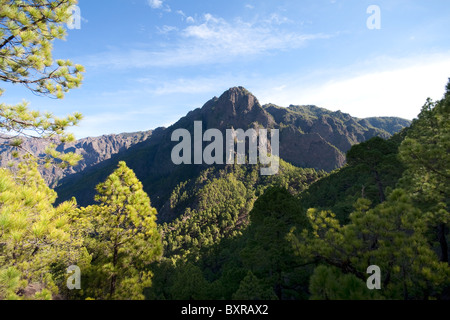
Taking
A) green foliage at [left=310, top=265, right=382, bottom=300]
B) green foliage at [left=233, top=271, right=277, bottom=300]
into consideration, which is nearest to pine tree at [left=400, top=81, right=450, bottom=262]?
green foliage at [left=310, top=265, right=382, bottom=300]

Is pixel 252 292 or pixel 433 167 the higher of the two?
pixel 433 167

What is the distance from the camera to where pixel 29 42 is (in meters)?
5.77

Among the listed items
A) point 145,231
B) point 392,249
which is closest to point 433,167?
point 392,249

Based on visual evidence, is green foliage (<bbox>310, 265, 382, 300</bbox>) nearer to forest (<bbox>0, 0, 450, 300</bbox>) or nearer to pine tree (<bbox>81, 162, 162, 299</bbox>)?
forest (<bbox>0, 0, 450, 300</bbox>)

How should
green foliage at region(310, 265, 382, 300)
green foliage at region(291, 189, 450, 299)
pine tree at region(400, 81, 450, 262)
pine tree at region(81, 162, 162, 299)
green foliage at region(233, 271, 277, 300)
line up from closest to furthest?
1. green foliage at region(310, 265, 382, 300)
2. green foliage at region(291, 189, 450, 299)
3. pine tree at region(400, 81, 450, 262)
4. pine tree at region(81, 162, 162, 299)
5. green foliage at region(233, 271, 277, 300)

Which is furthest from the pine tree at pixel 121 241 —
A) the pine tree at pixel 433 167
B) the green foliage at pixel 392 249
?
the pine tree at pixel 433 167

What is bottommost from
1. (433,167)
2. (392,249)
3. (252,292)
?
(252,292)

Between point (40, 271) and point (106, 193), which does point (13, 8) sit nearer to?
point (106, 193)

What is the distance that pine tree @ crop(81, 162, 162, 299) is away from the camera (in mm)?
8477

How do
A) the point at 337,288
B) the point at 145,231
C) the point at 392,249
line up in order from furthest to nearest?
the point at 145,231, the point at 392,249, the point at 337,288

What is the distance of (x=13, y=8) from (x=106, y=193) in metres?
6.86

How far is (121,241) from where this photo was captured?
890 cm

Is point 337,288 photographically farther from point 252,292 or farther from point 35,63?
point 35,63
